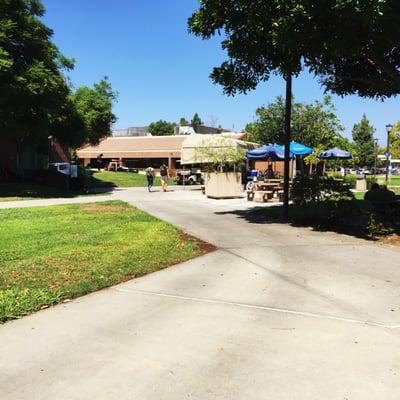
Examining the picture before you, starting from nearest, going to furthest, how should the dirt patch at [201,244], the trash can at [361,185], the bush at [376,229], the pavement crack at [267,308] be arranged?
1. the pavement crack at [267,308]
2. the dirt patch at [201,244]
3. the bush at [376,229]
4. the trash can at [361,185]

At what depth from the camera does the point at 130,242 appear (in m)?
9.71

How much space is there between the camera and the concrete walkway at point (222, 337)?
3791mm

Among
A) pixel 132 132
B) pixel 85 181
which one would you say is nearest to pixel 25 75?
pixel 85 181

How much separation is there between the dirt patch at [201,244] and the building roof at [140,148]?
48015mm

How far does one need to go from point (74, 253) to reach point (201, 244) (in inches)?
93.3

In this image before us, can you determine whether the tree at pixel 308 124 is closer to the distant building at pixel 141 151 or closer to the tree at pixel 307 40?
the distant building at pixel 141 151

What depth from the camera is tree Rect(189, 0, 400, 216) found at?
9.07 metres

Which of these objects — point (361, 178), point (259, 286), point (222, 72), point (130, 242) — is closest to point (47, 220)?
point (130, 242)

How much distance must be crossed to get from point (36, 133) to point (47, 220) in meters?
11.7

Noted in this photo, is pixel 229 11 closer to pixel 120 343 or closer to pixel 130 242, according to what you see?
pixel 130 242

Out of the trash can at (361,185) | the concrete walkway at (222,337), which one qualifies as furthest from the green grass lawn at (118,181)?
the concrete walkway at (222,337)

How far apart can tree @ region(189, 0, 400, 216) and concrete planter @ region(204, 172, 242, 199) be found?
7530 mm

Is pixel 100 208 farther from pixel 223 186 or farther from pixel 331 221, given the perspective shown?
pixel 331 221

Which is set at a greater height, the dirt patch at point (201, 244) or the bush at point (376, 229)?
the bush at point (376, 229)
